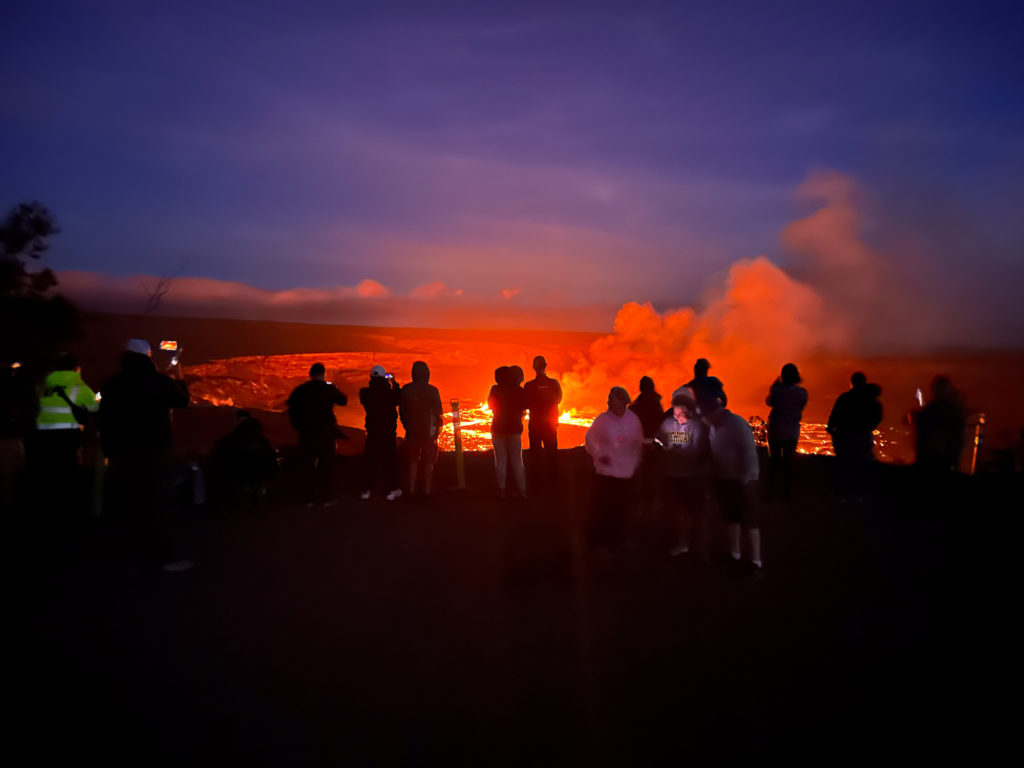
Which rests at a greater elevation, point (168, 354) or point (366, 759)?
point (168, 354)

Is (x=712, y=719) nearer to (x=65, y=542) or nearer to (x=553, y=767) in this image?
(x=553, y=767)

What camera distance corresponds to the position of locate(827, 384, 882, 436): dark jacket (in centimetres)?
964

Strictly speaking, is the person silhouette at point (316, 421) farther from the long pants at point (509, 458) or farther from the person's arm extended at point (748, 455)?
the person's arm extended at point (748, 455)

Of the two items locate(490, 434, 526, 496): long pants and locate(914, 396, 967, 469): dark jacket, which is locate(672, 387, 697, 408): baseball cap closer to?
locate(490, 434, 526, 496): long pants

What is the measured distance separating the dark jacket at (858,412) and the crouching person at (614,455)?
4192 mm

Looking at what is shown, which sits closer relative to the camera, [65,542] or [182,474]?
[65,542]

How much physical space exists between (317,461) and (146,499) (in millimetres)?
3300

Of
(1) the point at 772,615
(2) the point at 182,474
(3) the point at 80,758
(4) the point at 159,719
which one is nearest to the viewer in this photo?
(3) the point at 80,758

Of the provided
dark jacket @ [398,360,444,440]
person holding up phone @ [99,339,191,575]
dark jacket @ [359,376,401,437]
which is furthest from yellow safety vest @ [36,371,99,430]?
dark jacket @ [398,360,444,440]

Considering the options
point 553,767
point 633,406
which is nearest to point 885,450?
point 633,406

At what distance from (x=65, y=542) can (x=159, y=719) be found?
4790 millimetres

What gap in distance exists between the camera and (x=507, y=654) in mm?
4777

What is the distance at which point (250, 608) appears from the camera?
5.63m

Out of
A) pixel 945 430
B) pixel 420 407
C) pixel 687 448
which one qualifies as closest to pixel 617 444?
pixel 687 448
